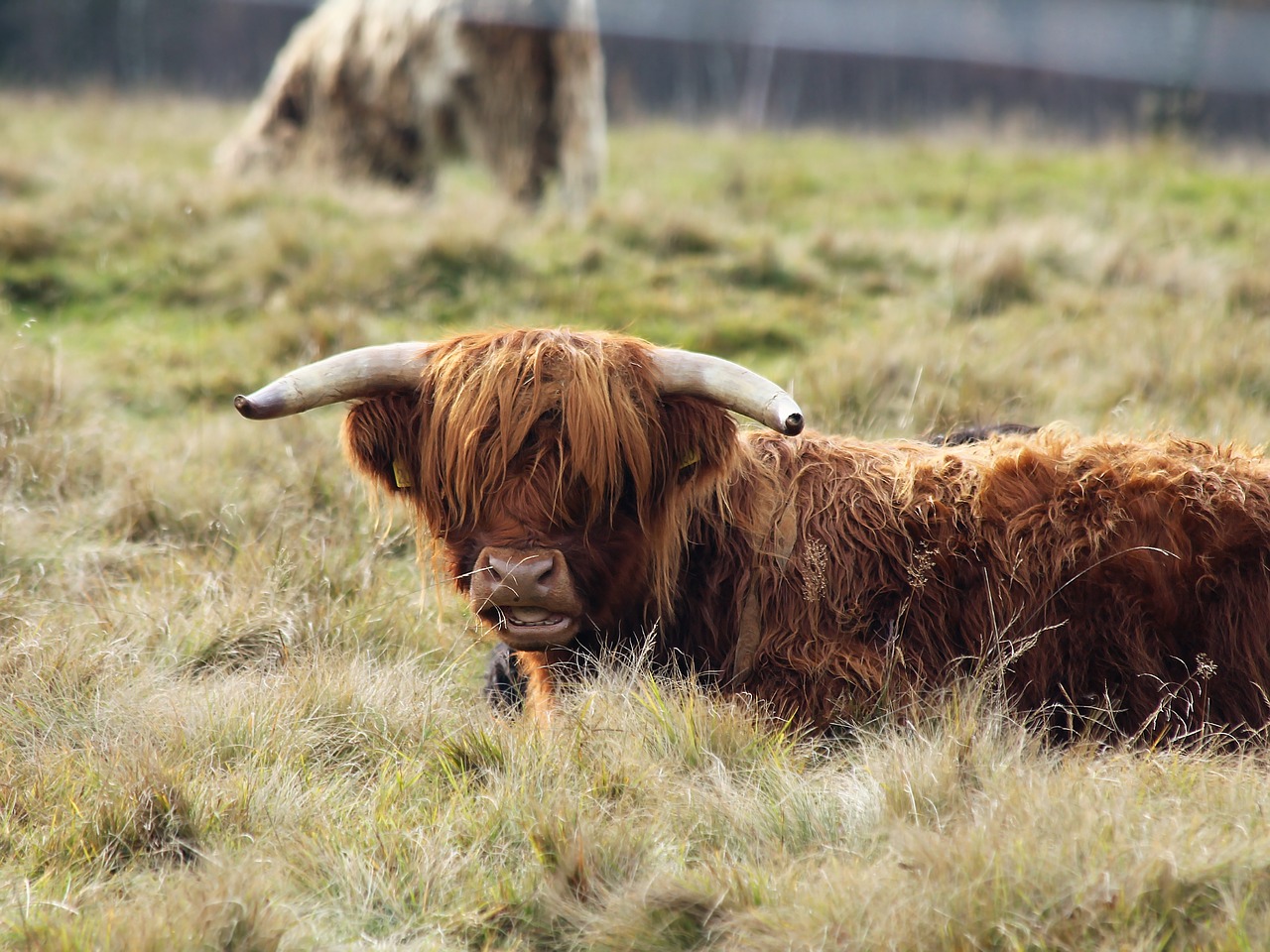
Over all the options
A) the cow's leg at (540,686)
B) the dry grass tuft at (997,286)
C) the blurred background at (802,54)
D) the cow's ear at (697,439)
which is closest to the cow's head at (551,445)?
the cow's ear at (697,439)

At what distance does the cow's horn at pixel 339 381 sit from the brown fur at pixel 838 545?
0.21ft

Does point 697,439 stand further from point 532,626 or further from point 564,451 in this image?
point 532,626

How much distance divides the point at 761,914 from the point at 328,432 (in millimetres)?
3474

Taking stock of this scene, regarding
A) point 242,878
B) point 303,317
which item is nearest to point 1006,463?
point 242,878

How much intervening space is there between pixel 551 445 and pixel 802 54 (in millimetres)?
15389

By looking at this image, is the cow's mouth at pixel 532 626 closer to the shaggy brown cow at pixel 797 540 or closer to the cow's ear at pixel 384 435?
the shaggy brown cow at pixel 797 540

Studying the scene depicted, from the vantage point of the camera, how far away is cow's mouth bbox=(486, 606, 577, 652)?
9.91 ft

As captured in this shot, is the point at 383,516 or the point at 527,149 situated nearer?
the point at 383,516

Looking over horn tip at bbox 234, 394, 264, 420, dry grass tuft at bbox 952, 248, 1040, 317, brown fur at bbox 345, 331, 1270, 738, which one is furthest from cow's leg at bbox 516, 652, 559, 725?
dry grass tuft at bbox 952, 248, 1040, 317

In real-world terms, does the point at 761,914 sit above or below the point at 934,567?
below

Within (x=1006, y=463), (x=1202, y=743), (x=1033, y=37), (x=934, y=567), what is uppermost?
(x=1033, y=37)

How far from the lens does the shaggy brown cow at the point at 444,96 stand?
31.1 ft

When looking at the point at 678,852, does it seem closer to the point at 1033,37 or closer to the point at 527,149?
the point at 527,149

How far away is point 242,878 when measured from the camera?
94.8 inches
